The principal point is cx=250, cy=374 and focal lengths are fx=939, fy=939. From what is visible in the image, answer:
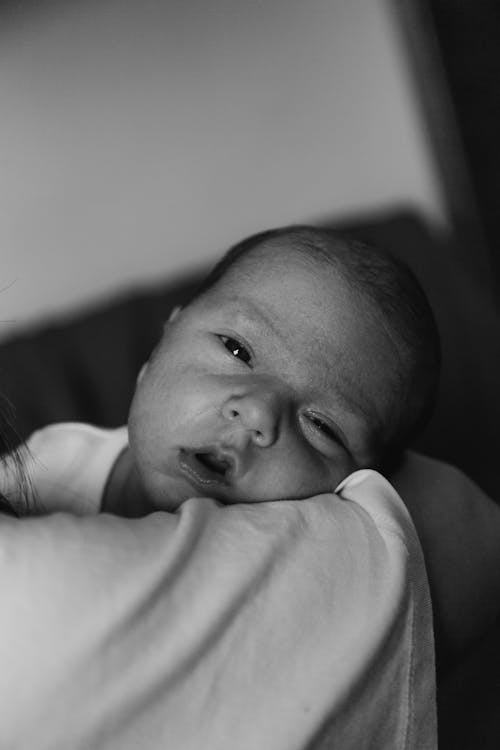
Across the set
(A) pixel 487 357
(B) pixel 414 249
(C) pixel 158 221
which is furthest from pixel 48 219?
(A) pixel 487 357

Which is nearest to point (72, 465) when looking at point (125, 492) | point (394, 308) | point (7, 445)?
point (125, 492)

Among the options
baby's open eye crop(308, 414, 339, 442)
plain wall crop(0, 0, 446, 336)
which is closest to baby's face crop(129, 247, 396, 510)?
baby's open eye crop(308, 414, 339, 442)

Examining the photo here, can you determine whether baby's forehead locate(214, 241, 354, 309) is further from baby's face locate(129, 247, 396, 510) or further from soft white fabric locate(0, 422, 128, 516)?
soft white fabric locate(0, 422, 128, 516)

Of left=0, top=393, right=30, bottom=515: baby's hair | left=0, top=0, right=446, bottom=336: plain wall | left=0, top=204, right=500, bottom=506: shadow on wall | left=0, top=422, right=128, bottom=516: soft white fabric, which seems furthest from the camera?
left=0, top=0, right=446, bottom=336: plain wall

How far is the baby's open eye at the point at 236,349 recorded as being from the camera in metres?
0.84

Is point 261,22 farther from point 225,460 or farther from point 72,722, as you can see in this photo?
point 72,722

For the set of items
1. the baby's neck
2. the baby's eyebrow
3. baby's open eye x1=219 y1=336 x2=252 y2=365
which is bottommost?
the baby's neck

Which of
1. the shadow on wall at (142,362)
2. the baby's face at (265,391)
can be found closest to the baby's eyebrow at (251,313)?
the baby's face at (265,391)

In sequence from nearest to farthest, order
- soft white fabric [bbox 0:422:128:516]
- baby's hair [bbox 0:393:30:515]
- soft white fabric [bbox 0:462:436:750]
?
soft white fabric [bbox 0:462:436:750] → baby's hair [bbox 0:393:30:515] → soft white fabric [bbox 0:422:128:516]

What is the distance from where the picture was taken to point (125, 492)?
98 centimetres

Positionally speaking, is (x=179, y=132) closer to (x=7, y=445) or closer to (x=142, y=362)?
(x=142, y=362)

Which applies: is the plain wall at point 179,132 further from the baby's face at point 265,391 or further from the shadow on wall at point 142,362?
the baby's face at point 265,391

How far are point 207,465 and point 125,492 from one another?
200 millimetres

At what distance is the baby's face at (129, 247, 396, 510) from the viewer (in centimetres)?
78
